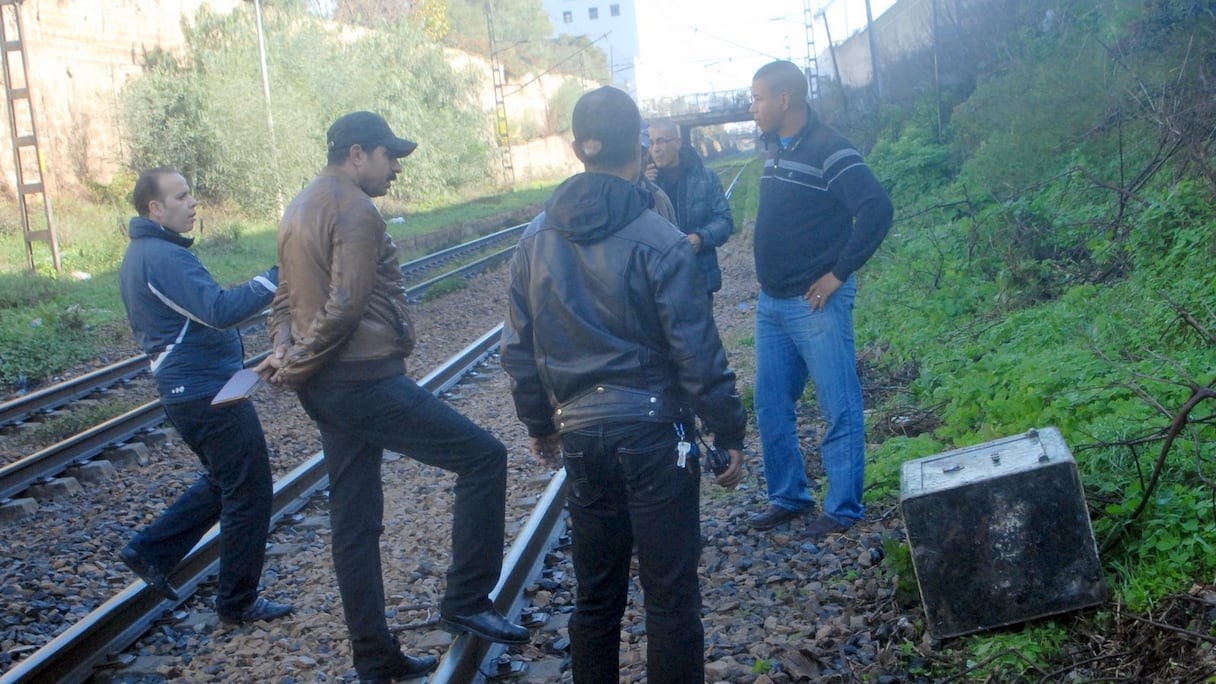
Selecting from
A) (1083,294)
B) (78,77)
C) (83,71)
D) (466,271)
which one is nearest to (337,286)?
(1083,294)

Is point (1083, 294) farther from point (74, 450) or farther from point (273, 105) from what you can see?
point (273, 105)

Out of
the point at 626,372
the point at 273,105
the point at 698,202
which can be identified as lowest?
the point at 626,372

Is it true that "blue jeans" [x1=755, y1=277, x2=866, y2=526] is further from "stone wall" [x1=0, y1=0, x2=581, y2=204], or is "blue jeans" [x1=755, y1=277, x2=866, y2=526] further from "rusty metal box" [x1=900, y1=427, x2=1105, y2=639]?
"stone wall" [x1=0, y1=0, x2=581, y2=204]

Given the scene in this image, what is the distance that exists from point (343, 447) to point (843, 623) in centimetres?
203

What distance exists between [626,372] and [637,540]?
514 mm

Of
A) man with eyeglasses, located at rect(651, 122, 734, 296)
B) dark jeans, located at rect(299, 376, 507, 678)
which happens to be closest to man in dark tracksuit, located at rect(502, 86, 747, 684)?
dark jeans, located at rect(299, 376, 507, 678)

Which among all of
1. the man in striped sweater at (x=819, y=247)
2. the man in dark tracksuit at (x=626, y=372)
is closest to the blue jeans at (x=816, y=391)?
the man in striped sweater at (x=819, y=247)

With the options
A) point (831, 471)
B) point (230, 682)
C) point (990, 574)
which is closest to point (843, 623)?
point (990, 574)

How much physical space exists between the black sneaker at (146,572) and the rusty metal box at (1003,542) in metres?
3.30

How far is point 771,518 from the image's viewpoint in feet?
17.6

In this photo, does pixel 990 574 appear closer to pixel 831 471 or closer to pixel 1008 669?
pixel 1008 669

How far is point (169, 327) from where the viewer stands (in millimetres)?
4727

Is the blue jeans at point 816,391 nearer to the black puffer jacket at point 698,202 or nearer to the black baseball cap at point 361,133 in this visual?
the black puffer jacket at point 698,202

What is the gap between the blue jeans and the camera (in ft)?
16.6
